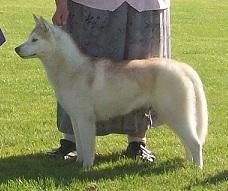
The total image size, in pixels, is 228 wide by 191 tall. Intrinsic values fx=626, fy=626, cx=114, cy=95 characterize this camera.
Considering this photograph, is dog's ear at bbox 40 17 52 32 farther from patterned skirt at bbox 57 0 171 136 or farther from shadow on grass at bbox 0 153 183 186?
shadow on grass at bbox 0 153 183 186

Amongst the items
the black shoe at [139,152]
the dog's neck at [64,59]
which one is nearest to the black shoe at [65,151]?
the black shoe at [139,152]

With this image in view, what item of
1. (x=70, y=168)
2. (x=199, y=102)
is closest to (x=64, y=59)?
(x=70, y=168)

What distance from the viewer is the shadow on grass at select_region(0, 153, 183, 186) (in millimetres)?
4793

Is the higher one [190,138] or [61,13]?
[61,13]

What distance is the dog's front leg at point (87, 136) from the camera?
498 centimetres

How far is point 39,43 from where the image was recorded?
490 cm

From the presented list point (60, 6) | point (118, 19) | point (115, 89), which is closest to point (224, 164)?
point (115, 89)

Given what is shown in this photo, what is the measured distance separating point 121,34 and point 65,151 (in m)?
1.17

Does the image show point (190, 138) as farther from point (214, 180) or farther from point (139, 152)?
point (139, 152)

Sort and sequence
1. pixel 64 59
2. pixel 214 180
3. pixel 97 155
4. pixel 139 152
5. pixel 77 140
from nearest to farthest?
pixel 214 180, pixel 64 59, pixel 77 140, pixel 139 152, pixel 97 155

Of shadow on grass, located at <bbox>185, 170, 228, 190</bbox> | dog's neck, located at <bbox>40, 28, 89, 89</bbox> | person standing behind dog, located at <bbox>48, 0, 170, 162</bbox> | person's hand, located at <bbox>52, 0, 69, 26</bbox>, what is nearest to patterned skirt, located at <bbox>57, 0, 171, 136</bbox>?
person standing behind dog, located at <bbox>48, 0, 170, 162</bbox>

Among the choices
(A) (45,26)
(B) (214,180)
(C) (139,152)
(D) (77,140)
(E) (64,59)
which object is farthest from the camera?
(C) (139,152)

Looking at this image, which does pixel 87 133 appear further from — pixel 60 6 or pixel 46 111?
pixel 46 111

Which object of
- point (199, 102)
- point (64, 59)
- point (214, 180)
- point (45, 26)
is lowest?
point (214, 180)
